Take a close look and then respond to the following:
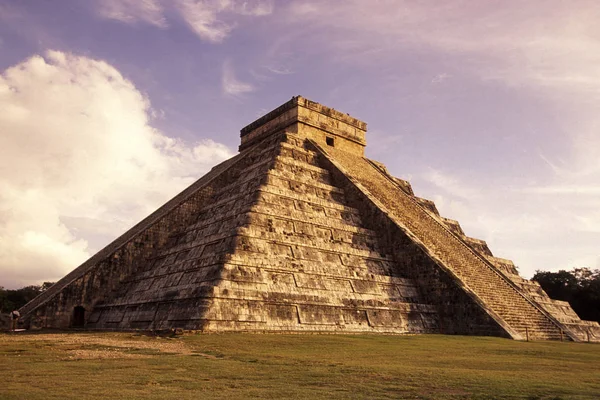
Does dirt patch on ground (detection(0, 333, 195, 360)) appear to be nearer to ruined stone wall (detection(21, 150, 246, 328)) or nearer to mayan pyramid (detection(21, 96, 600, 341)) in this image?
mayan pyramid (detection(21, 96, 600, 341))

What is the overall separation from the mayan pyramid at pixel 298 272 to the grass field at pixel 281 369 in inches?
95.2

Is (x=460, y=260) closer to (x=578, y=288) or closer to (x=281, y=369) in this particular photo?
(x=281, y=369)

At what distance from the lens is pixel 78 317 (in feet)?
69.6

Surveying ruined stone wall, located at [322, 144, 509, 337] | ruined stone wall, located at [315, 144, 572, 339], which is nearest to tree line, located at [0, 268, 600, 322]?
ruined stone wall, located at [315, 144, 572, 339]

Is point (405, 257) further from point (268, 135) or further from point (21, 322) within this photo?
point (21, 322)

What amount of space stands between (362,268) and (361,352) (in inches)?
315

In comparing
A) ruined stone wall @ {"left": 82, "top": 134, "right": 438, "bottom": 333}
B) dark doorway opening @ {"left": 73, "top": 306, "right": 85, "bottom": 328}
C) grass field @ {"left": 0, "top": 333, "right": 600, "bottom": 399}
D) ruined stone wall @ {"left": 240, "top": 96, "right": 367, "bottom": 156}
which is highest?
ruined stone wall @ {"left": 240, "top": 96, "right": 367, "bottom": 156}

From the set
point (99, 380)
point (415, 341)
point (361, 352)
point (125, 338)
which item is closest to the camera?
point (99, 380)

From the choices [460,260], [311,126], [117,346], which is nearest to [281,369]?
[117,346]

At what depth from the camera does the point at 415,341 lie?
15703 millimetres

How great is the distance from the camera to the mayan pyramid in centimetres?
1700

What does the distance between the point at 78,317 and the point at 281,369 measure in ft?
49.1

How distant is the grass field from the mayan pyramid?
242 centimetres

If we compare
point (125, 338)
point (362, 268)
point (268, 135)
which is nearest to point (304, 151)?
point (268, 135)
